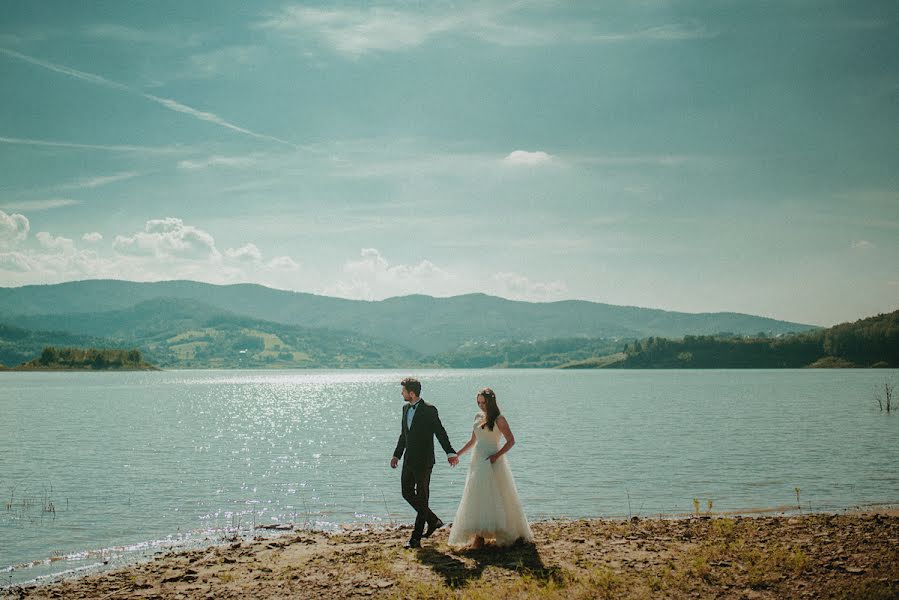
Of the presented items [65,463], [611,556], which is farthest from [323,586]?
[65,463]

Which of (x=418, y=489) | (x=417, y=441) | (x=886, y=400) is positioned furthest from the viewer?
(x=886, y=400)

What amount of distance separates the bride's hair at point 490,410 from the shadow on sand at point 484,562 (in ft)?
9.27

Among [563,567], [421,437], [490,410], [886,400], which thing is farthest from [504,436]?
[886,400]

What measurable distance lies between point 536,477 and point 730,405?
71.3 m

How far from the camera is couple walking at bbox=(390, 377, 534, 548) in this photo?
1541 cm

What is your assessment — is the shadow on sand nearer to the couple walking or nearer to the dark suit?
the couple walking

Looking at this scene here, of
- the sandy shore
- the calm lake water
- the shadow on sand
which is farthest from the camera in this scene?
the calm lake water

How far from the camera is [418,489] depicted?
643 inches

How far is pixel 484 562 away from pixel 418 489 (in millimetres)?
2518

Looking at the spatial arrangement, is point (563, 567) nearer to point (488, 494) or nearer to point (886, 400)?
point (488, 494)

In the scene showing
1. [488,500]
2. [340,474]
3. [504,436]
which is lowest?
[340,474]

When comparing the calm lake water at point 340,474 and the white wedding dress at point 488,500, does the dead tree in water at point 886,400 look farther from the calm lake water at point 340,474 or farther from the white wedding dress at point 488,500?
the white wedding dress at point 488,500

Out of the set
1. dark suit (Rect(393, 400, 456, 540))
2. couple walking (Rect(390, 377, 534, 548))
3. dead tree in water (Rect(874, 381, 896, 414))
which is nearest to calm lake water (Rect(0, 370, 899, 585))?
dead tree in water (Rect(874, 381, 896, 414))

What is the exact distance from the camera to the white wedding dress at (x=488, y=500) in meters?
15.4
